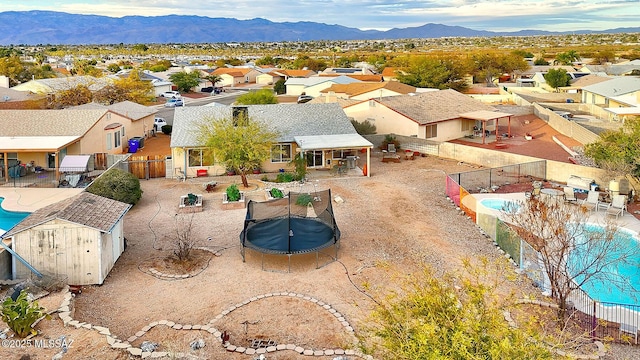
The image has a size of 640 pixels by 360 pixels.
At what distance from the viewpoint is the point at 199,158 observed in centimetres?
3253

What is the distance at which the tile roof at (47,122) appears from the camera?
33719 mm

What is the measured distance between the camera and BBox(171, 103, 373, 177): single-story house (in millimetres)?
32250

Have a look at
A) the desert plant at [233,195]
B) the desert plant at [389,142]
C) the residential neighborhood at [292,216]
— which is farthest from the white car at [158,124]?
the desert plant at [233,195]

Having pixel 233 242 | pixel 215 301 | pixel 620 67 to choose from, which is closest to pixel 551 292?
pixel 215 301

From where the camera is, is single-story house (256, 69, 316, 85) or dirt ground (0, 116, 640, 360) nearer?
dirt ground (0, 116, 640, 360)

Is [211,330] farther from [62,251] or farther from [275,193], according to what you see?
[275,193]

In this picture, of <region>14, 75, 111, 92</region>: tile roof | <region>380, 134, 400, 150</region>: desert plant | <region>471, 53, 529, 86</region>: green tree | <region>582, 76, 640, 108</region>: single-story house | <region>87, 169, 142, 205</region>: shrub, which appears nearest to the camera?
<region>87, 169, 142, 205</region>: shrub

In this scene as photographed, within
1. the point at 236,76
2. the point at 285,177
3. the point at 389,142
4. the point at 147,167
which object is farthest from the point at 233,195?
the point at 236,76

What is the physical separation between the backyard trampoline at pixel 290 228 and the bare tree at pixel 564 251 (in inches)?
251

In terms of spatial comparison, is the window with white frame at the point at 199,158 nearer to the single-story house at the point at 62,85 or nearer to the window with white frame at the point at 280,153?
the window with white frame at the point at 280,153

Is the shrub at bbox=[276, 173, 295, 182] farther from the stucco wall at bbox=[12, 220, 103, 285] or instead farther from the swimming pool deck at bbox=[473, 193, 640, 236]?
the stucco wall at bbox=[12, 220, 103, 285]

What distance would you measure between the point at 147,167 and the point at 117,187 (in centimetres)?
727

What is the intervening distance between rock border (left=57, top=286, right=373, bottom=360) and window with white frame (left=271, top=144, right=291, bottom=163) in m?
17.6

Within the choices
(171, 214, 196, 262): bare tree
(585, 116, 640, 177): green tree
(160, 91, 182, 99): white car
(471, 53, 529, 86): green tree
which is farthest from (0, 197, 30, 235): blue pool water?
(471, 53, 529, 86): green tree
